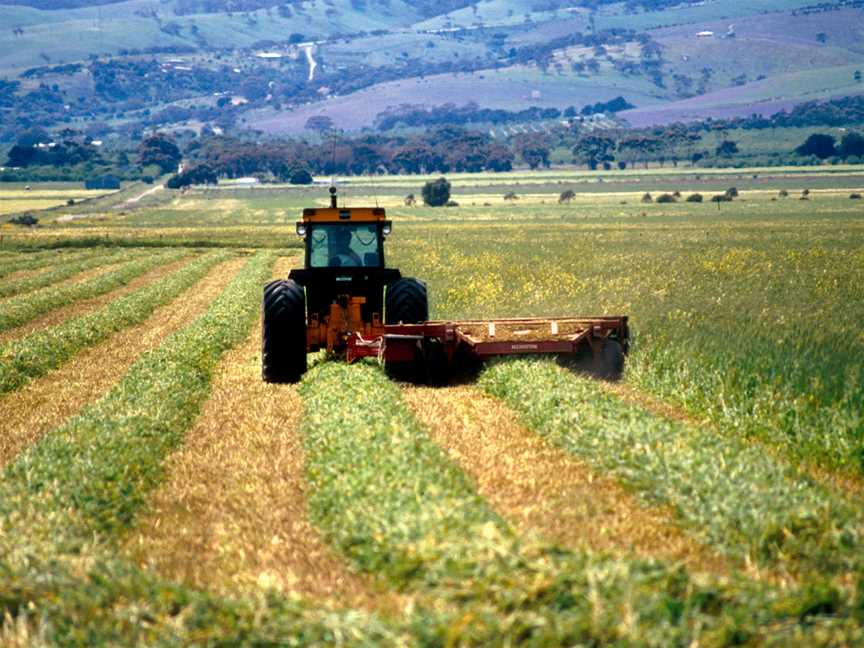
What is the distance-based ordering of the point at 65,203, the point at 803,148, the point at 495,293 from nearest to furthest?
the point at 495,293, the point at 65,203, the point at 803,148

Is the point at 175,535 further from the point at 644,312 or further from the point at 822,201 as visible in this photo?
the point at 822,201

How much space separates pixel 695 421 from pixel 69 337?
38.0 ft

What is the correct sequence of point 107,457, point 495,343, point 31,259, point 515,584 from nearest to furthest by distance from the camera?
point 515,584
point 107,457
point 495,343
point 31,259

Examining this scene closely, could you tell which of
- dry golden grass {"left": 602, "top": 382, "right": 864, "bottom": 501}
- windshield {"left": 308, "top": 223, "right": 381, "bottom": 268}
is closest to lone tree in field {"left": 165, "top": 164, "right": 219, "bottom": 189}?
windshield {"left": 308, "top": 223, "right": 381, "bottom": 268}

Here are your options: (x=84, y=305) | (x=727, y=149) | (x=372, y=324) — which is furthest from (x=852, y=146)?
(x=372, y=324)

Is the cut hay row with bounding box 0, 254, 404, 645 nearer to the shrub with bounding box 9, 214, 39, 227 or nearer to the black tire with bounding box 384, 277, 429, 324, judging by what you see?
the black tire with bounding box 384, 277, 429, 324

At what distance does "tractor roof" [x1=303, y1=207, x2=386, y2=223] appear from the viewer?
697 inches

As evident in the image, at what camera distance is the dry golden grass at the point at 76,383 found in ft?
46.7

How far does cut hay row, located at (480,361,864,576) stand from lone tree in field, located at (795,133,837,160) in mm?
132107

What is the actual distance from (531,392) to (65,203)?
339ft

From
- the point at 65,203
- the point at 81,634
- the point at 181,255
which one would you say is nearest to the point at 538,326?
the point at 81,634

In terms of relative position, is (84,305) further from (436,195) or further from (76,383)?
(436,195)

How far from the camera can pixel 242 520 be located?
9.93 m

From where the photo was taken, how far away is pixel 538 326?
1720cm
